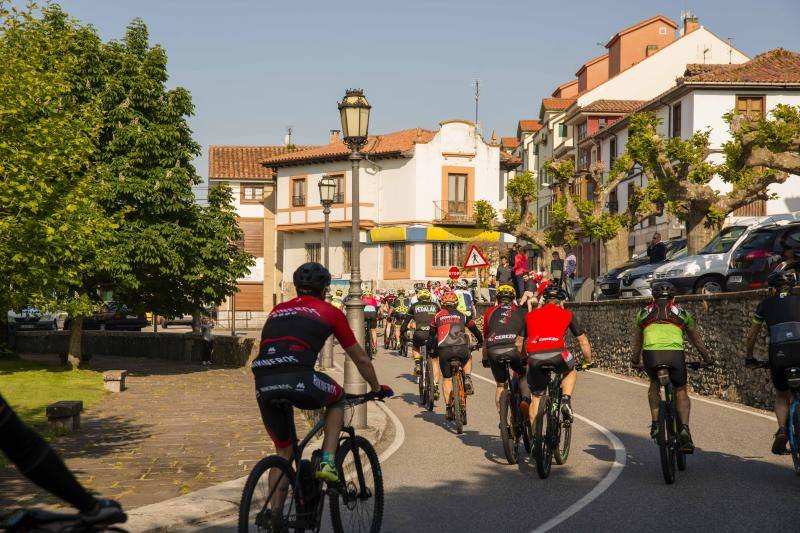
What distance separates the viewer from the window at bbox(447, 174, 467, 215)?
57.2 m

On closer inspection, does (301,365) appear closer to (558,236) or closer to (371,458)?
(371,458)

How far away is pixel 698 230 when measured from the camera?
2792 cm

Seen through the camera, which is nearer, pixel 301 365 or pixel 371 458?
pixel 301 365

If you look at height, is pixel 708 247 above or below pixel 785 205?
below

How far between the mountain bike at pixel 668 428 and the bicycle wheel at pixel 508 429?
1.56 meters

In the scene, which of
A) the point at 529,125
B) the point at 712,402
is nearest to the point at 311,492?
the point at 712,402

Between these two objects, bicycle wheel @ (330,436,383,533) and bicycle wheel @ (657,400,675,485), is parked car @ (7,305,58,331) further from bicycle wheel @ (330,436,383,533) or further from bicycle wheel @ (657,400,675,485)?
bicycle wheel @ (330,436,383,533)

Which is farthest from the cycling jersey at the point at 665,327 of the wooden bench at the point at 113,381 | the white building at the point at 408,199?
the white building at the point at 408,199

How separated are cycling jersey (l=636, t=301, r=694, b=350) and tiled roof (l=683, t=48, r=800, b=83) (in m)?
37.4

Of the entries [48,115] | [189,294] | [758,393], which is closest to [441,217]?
[189,294]

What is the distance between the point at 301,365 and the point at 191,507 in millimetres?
2360

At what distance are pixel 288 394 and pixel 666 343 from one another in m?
4.72

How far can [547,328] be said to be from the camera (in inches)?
373

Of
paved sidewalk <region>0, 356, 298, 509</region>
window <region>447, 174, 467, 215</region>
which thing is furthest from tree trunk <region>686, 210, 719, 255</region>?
window <region>447, 174, 467, 215</region>
